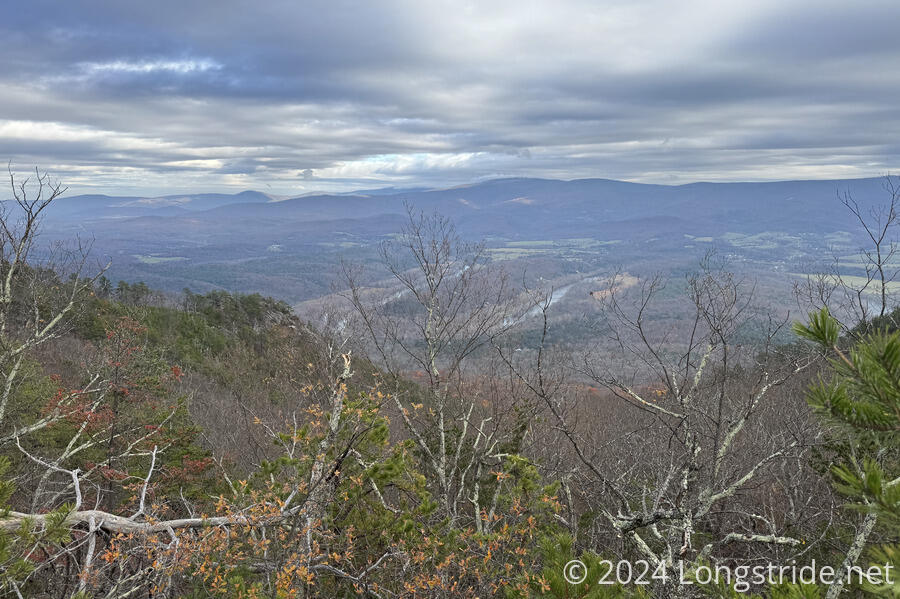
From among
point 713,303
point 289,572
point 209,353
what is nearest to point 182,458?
point 289,572

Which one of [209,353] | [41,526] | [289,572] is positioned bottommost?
[209,353]

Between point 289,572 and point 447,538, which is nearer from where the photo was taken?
point 289,572

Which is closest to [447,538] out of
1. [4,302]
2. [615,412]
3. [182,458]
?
[4,302]

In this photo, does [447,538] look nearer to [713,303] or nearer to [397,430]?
[713,303]

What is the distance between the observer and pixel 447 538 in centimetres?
602

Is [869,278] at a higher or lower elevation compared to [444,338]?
higher

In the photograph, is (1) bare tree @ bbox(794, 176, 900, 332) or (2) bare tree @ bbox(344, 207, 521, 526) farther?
(2) bare tree @ bbox(344, 207, 521, 526)

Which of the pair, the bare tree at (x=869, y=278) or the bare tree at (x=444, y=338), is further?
the bare tree at (x=444, y=338)

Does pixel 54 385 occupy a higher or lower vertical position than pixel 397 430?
higher

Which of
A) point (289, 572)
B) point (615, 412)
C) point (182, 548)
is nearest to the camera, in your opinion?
point (289, 572)

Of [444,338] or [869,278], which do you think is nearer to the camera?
[869,278]

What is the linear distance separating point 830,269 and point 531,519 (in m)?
11.4

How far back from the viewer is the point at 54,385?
14.9 metres

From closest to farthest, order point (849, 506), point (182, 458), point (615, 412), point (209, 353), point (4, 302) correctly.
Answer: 1. point (849, 506)
2. point (4, 302)
3. point (182, 458)
4. point (615, 412)
5. point (209, 353)
